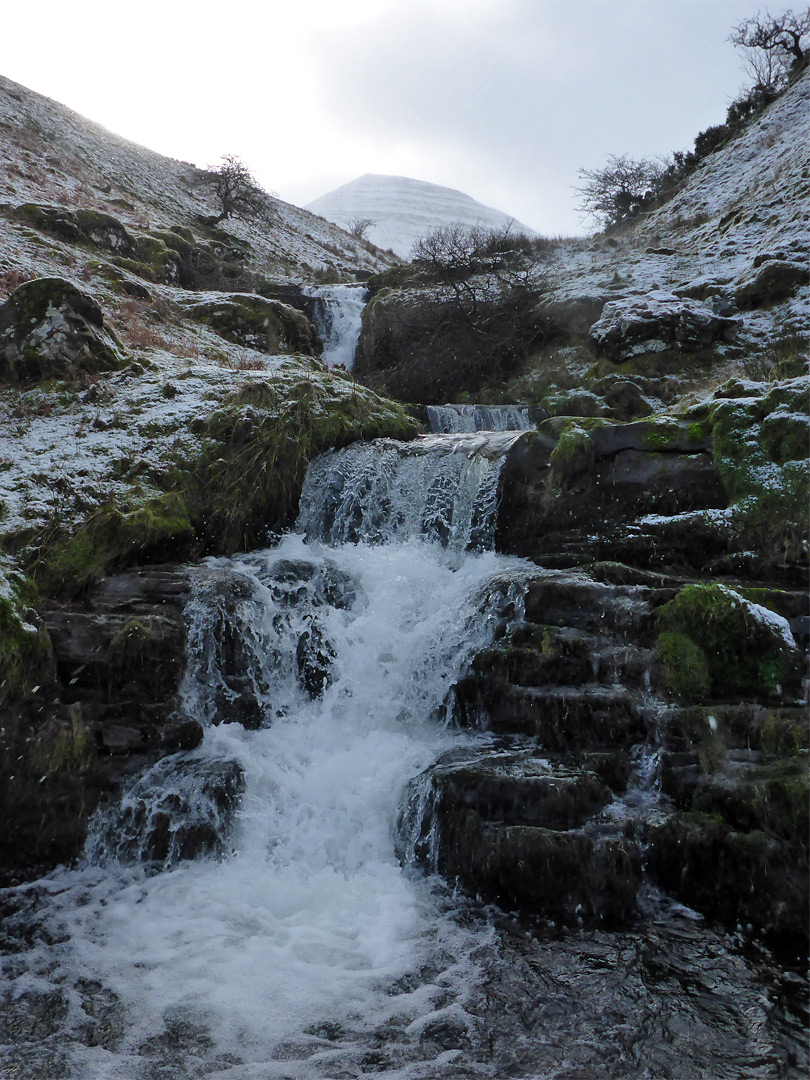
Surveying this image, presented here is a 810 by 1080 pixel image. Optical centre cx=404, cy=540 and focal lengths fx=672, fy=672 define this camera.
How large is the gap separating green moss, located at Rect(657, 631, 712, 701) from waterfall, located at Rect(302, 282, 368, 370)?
44.8 feet

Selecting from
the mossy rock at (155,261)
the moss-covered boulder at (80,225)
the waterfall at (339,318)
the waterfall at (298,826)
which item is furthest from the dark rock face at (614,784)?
the moss-covered boulder at (80,225)

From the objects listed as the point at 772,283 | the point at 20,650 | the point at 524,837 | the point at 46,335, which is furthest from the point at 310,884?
the point at 772,283

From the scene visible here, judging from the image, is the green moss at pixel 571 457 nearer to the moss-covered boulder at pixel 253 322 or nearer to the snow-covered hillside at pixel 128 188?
the moss-covered boulder at pixel 253 322

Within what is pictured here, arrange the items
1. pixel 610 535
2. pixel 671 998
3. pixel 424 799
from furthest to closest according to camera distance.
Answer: pixel 610 535, pixel 424 799, pixel 671 998

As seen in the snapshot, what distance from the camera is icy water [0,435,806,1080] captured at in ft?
12.4

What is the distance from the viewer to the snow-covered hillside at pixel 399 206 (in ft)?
236

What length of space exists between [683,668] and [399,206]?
269ft

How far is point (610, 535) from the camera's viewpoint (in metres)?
8.05

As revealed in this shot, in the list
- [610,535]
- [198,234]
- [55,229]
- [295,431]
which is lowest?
[610,535]

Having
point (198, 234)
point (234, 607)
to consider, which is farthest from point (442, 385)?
point (198, 234)

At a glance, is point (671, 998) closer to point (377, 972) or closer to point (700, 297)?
point (377, 972)

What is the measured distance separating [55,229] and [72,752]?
16.3m

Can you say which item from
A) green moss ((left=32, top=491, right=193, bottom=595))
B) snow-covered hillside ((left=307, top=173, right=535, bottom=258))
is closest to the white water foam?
green moss ((left=32, top=491, right=193, bottom=595))

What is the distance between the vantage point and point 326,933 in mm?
4840
